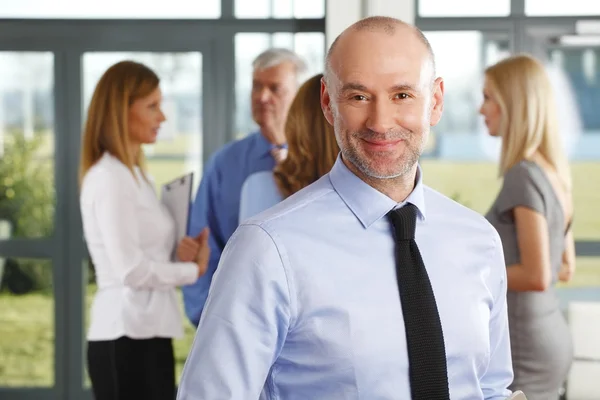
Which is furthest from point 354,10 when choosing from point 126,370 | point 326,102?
point 326,102

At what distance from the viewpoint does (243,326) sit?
1.19 m

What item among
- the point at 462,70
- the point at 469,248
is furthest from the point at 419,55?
the point at 462,70

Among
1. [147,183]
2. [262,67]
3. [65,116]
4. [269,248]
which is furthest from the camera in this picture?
[65,116]

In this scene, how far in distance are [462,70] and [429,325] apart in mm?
2755

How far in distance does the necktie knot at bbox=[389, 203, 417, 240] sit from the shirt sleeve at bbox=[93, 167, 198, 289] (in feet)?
4.81

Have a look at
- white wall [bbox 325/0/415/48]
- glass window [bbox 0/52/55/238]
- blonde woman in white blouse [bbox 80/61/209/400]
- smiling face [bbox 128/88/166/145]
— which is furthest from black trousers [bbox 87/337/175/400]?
white wall [bbox 325/0/415/48]

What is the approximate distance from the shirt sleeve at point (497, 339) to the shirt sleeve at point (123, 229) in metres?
1.46

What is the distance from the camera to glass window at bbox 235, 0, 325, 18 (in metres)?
3.73

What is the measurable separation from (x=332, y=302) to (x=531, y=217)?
1559 millimetres

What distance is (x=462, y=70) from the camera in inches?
153

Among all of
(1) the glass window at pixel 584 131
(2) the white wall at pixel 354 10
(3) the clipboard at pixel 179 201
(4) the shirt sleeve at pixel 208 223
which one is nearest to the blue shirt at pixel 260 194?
(3) the clipboard at pixel 179 201

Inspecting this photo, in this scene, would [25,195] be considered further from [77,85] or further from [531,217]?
[531,217]

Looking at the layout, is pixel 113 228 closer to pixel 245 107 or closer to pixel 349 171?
pixel 245 107

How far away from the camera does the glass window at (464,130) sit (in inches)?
152
